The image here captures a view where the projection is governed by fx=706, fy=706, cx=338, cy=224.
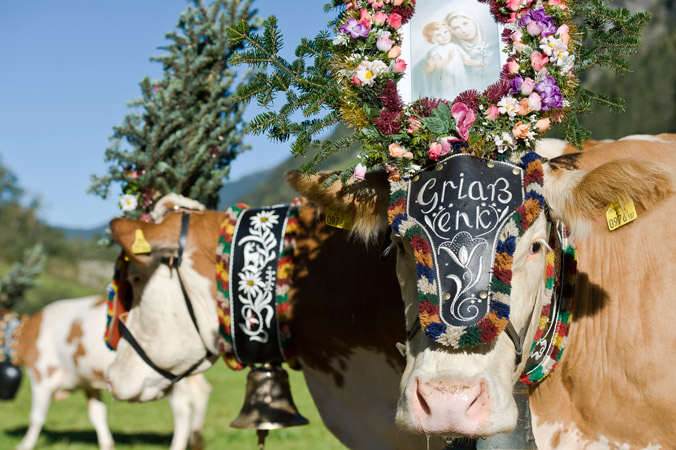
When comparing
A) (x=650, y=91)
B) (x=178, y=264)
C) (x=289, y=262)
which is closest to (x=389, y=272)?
(x=289, y=262)

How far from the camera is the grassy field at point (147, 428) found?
27.8 ft

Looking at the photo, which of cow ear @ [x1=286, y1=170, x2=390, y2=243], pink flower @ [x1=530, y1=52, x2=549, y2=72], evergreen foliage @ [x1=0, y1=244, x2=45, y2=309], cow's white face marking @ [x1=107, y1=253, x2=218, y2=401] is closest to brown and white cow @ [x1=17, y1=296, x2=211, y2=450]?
evergreen foliage @ [x1=0, y1=244, x2=45, y2=309]

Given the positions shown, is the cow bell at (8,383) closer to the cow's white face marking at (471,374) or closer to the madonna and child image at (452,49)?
the cow's white face marking at (471,374)

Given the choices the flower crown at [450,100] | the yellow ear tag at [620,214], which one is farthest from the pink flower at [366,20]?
the yellow ear tag at [620,214]

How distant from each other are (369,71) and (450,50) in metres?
0.37

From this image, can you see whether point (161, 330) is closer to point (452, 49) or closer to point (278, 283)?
point (278, 283)

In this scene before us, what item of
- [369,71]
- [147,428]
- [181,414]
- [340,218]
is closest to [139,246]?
[340,218]

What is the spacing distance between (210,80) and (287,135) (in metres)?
2.65

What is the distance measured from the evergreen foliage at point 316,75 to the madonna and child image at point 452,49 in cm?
36

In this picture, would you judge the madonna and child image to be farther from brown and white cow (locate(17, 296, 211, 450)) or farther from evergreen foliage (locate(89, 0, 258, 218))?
brown and white cow (locate(17, 296, 211, 450))

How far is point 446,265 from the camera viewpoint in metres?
2.66

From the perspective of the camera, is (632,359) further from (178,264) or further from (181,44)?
(181,44)

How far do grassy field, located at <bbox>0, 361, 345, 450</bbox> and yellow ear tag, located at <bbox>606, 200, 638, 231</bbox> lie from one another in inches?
213

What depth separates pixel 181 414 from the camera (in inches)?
302
